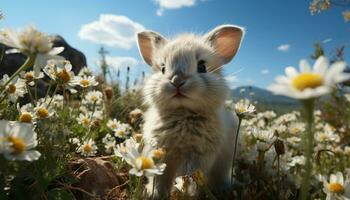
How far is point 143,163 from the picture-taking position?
6.30 ft

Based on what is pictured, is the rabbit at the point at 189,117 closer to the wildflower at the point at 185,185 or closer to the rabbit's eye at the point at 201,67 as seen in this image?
the rabbit's eye at the point at 201,67

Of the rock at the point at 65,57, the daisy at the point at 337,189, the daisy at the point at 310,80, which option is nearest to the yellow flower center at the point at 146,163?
the daisy at the point at 310,80

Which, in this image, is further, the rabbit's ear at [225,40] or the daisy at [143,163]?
the rabbit's ear at [225,40]

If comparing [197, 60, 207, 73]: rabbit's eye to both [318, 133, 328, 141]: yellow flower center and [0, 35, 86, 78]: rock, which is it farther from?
[0, 35, 86, 78]: rock

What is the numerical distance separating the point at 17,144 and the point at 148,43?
9.79ft

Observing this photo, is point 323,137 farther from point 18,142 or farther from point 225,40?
point 18,142

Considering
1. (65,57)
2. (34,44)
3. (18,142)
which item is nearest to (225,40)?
(34,44)

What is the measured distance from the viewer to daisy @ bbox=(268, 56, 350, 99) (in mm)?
1232

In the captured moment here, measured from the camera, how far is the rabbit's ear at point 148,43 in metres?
4.28

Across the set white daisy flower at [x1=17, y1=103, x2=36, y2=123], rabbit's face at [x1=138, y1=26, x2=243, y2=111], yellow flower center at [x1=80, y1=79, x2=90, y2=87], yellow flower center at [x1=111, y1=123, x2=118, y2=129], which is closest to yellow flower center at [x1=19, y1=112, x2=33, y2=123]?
white daisy flower at [x1=17, y1=103, x2=36, y2=123]

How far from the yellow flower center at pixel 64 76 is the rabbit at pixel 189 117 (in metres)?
0.76

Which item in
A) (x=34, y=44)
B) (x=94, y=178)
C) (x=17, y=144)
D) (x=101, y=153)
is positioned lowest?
(x=94, y=178)

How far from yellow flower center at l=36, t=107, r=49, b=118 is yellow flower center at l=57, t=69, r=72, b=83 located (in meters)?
0.29

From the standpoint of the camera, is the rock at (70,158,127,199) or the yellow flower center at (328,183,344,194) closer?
the yellow flower center at (328,183,344,194)
